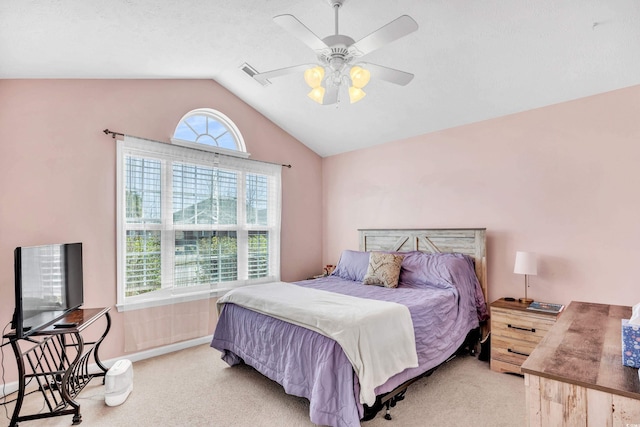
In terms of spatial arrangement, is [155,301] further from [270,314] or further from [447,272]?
[447,272]

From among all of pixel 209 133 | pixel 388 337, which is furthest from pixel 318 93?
pixel 209 133

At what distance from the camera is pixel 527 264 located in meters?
2.92

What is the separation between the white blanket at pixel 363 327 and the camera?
6.63 ft

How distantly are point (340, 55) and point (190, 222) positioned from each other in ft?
8.37

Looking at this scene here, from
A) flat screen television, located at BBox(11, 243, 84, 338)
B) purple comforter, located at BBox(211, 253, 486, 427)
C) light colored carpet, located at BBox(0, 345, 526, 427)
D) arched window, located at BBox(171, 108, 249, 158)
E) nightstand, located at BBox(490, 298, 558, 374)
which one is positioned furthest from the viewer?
arched window, located at BBox(171, 108, 249, 158)

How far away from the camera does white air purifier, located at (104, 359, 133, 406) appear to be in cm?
247

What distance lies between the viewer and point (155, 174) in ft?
11.4

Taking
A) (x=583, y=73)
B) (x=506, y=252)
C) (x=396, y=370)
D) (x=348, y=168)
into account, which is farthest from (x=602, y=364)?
(x=348, y=168)

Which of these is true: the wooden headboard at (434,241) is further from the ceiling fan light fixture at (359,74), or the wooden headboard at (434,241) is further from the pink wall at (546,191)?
the ceiling fan light fixture at (359,74)

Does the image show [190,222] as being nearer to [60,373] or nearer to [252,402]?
[60,373]

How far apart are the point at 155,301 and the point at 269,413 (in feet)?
6.01

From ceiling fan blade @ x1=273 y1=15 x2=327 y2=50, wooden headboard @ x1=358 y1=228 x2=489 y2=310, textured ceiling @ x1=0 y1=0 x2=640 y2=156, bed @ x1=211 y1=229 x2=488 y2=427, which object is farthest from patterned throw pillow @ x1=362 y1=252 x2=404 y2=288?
ceiling fan blade @ x1=273 y1=15 x2=327 y2=50

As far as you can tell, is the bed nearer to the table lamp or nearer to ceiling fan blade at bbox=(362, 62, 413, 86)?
the table lamp

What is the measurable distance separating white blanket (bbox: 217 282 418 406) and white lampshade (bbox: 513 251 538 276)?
128 centimetres
